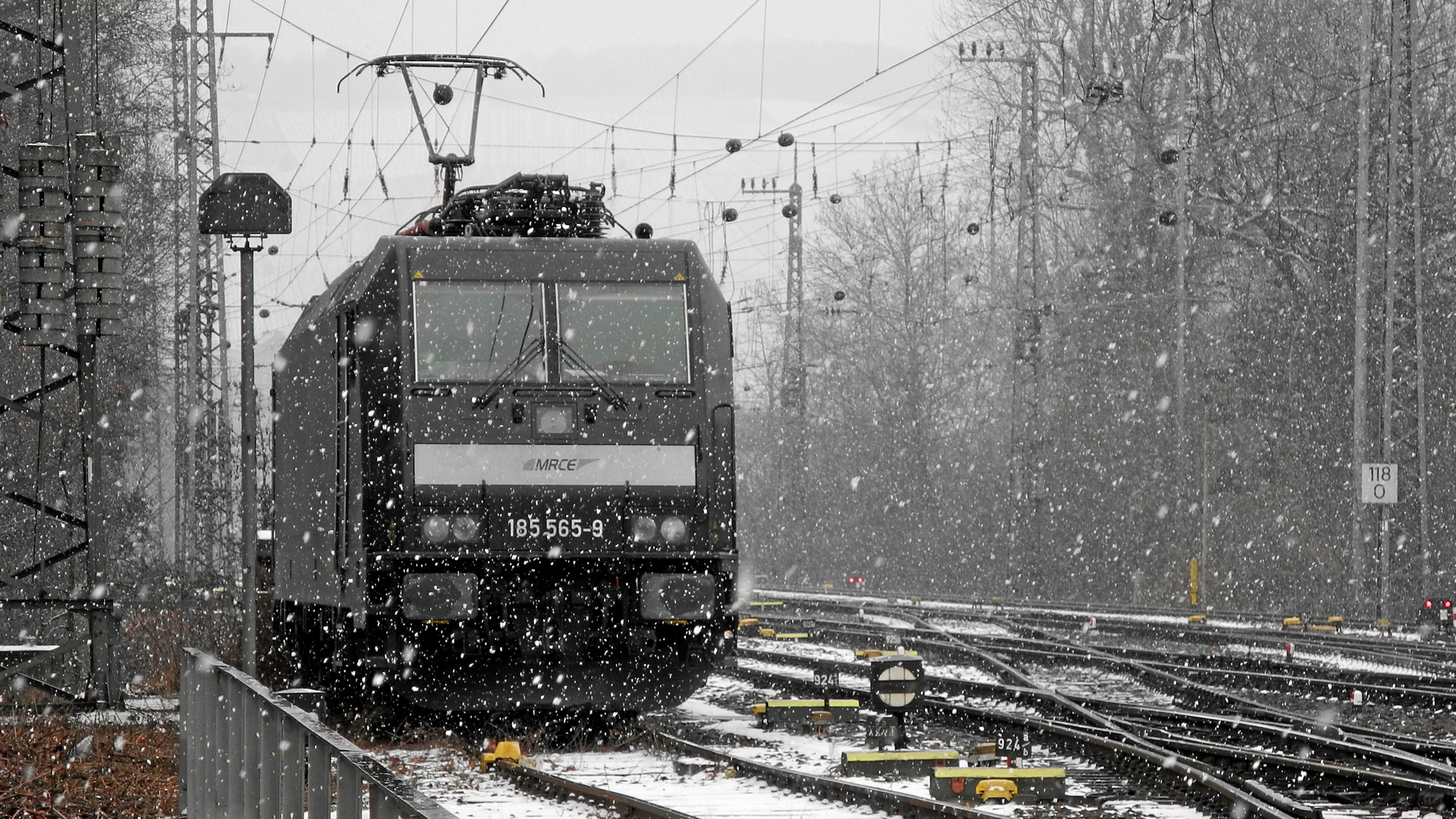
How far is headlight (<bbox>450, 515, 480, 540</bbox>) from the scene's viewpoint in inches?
448

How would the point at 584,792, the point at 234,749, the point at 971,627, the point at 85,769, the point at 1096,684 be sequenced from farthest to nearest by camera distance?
the point at 971,627, the point at 1096,684, the point at 85,769, the point at 584,792, the point at 234,749

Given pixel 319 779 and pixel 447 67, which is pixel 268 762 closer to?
pixel 319 779

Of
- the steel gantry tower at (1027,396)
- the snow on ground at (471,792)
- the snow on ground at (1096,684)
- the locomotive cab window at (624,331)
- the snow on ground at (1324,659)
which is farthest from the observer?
the steel gantry tower at (1027,396)

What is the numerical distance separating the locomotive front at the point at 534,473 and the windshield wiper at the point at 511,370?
1cm

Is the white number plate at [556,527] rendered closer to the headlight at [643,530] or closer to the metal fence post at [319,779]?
the headlight at [643,530]

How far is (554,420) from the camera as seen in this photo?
11.7 metres

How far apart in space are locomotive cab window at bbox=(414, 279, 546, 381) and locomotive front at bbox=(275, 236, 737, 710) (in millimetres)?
11

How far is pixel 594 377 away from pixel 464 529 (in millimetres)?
1317

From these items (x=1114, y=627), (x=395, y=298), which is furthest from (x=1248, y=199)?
(x=395, y=298)

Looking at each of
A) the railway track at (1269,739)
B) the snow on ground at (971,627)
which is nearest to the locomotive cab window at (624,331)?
the railway track at (1269,739)

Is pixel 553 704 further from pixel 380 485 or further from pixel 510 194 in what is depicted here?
pixel 510 194

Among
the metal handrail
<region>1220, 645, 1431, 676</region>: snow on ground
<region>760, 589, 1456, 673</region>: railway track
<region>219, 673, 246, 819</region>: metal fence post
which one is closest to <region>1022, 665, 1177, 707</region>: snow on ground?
<region>1220, 645, 1431, 676</region>: snow on ground

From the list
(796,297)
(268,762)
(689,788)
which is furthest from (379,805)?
(796,297)

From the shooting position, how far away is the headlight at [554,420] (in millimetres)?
11664
